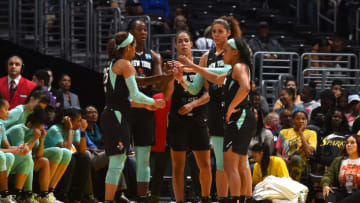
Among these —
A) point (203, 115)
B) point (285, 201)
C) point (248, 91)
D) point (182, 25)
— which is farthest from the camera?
point (182, 25)

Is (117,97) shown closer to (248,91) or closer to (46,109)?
(248,91)

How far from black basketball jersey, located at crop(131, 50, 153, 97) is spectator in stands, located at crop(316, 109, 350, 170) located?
2.94 m

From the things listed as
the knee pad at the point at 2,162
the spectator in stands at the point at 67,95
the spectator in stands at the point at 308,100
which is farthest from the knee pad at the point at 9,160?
the spectator in stands at the point at 308,100

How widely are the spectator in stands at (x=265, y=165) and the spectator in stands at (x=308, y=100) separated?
2.25m

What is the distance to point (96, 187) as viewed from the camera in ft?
33.0

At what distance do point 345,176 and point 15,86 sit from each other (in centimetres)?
447

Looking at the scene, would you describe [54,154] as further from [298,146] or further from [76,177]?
[298,146]

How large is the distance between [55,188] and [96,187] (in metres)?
0.57

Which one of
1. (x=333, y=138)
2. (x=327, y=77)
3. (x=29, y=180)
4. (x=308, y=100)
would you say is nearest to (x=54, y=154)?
(x=29, y=180)

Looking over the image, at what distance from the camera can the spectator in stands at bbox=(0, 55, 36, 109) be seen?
10414mm

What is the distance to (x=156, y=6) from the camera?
1426 cm

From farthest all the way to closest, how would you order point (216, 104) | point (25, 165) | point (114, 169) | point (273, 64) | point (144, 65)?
point (273, 64), point (25, 165), point (144, 65), point (216, 104), point (114, 169)

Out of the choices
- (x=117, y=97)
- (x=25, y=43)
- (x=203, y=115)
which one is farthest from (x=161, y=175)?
(x=25, y=43)

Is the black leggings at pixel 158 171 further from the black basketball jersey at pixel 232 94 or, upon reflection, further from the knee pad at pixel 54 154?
the black basketball jersey at pixel 232 94
